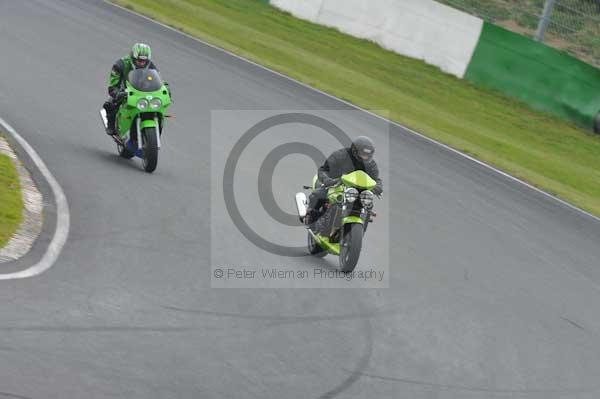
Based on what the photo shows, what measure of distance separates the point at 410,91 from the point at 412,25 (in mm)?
2530

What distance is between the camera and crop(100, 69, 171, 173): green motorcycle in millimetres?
13281

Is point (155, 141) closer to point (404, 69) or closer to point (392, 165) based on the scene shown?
point (392, 165)

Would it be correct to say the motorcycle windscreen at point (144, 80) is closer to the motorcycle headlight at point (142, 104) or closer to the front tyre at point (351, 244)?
the motorcycle headlight at point (142, 104)

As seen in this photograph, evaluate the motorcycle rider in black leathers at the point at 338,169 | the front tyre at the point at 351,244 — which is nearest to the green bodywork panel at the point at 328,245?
the front tyre at the point at 351,244

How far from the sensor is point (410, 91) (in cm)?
2469

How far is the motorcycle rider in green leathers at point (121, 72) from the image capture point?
13.7 meters

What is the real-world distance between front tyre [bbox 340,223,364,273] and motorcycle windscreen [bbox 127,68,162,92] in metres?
4.12

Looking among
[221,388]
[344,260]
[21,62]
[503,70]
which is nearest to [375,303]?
[344,260]

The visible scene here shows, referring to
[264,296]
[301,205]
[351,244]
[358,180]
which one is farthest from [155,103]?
[264,296]

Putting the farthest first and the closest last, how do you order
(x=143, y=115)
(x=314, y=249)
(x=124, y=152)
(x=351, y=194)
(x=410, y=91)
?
(x=410, y=91) → (x=124, y=152) → (x=143, y=115) → (x=314, y=249) → (x=351, y=194)

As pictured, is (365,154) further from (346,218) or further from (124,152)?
(124,152)

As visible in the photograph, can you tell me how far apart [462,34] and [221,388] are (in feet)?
63.9

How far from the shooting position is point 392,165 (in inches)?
680

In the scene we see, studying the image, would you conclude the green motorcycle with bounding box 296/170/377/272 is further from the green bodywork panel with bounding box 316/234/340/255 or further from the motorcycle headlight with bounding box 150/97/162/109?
the motorcycle headlight with bounding box 150/97/162/109
